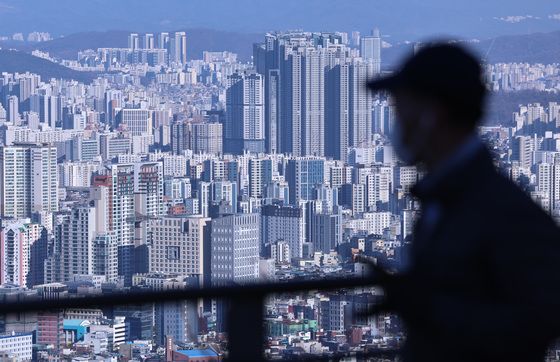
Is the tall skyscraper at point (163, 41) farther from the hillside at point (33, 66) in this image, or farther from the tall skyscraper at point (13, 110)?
the tall skyscraper at point (13, 110)

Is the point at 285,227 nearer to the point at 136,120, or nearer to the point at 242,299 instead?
the point at 136,120

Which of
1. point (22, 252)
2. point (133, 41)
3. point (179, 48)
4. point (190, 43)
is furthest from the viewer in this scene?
point (133, 41)

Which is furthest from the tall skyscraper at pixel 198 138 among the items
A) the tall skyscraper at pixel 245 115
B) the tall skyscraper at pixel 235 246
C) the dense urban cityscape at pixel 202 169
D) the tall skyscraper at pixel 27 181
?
the tall skyscraper at pixel 235 246

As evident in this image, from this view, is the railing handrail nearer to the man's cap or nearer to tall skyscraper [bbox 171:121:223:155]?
the man's cap

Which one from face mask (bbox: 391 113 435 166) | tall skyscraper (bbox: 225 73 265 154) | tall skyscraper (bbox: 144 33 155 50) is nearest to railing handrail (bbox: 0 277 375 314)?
face mask (bbox: 391 113 435 166)

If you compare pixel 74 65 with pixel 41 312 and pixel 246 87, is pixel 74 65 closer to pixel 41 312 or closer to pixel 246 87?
pixel 246 87

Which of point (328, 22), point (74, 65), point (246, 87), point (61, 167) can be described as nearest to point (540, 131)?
point (61, 167)

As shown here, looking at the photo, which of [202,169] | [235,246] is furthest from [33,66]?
[235,246]

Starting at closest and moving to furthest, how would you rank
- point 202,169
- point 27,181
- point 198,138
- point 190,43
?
point 27,181, point 202,169, point 198,138, point 190,43
